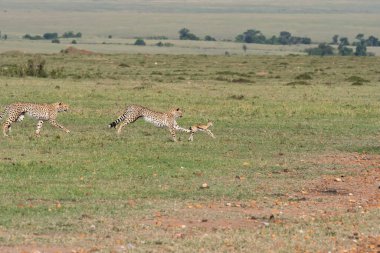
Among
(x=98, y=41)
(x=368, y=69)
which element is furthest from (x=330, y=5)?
(x=368, y=69)

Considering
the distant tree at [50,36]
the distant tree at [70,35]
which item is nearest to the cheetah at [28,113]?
the distant tree at [50,36]

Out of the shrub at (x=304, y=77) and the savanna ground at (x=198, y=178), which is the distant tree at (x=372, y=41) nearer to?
the shrub at (x=304, y=77)

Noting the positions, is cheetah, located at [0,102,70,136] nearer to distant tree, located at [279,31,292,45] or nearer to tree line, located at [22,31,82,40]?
tree line, located at [22,31,82,40]

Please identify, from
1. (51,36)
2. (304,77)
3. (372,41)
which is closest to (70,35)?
(51,36)

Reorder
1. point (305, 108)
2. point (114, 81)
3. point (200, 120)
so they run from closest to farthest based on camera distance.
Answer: point (200, 120) < point (305, 108) < point (114, 81)

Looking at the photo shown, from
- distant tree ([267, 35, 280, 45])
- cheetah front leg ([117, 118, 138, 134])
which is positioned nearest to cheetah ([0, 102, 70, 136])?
cheetah front leg ([117, 118, 138, 134])

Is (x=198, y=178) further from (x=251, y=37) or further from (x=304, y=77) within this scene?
(x=251, y=37)

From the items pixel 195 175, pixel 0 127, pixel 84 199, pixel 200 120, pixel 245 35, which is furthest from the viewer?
pixel 245 35

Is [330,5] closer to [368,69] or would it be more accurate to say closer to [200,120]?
[368,69]

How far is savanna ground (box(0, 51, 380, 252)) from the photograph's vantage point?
9.48 metres

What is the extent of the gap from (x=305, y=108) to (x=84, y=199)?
1458cm

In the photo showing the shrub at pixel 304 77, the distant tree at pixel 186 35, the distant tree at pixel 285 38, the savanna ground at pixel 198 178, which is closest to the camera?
the savanna ground at pixel 198 178

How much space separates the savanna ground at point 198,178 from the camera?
948 centimetres

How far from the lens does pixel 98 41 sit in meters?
104
